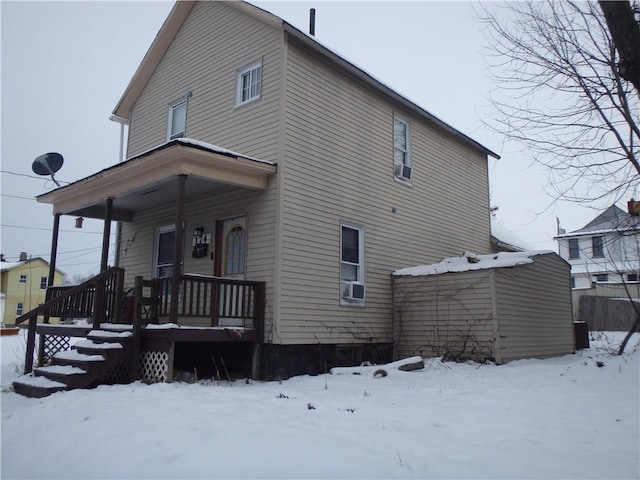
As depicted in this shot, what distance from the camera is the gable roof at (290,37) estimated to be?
34.1 feet

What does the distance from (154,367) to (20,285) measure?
155ft

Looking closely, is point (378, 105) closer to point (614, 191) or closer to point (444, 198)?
point (444, 198)

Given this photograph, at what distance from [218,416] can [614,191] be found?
7.16 metres

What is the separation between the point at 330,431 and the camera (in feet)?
16.2

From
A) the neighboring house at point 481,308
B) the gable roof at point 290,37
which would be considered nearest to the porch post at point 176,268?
the gable roof at point 290,37

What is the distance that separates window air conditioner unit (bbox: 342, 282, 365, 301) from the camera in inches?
422

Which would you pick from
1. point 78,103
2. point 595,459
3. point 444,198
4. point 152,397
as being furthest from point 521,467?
point 78,103

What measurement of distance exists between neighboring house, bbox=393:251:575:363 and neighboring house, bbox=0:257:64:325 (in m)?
43.7

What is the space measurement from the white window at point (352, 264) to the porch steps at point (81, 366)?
14.6 feet

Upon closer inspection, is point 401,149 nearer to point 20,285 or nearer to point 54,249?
point 54,249

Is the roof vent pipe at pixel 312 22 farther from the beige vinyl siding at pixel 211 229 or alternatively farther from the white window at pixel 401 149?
the beige vinyl siding at pixel 211 229

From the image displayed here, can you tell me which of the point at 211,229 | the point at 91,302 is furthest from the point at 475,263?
the point at 91,302

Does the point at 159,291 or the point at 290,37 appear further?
the point at 290,37

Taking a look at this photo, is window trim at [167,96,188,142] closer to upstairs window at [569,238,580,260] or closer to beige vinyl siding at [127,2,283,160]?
beige vinyl siding at [127,2,283,160]
